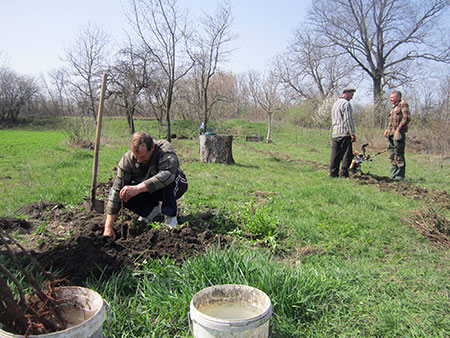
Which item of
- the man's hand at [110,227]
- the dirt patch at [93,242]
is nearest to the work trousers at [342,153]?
the dirt patch at [93,242]

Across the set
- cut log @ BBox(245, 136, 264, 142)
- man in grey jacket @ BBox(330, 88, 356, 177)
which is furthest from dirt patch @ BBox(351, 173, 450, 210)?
cut log @ BBox(245, 136, 264, 142)

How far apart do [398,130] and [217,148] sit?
511 cm

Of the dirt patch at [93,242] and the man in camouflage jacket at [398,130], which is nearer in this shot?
the dirt patch at [93,242]

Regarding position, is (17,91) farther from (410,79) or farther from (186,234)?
(186,234)

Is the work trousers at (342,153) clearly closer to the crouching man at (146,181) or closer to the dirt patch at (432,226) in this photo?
the dirt patch at (432,226)

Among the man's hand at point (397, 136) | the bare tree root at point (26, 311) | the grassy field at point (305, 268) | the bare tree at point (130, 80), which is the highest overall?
the bare tree at point (130, 80)

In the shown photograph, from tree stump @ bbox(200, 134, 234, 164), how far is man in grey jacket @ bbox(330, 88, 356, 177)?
3399mm

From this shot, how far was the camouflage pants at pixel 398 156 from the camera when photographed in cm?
803

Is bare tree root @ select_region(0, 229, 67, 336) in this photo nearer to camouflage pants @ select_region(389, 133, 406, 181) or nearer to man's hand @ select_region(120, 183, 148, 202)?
man's hand @ select_region(120, 183, 148, 202)

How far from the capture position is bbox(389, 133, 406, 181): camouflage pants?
316 inches

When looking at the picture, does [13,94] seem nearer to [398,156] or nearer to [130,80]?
[130,80]

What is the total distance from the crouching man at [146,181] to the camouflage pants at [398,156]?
21.0 feet

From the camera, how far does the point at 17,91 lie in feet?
153

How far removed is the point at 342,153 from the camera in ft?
26.0
